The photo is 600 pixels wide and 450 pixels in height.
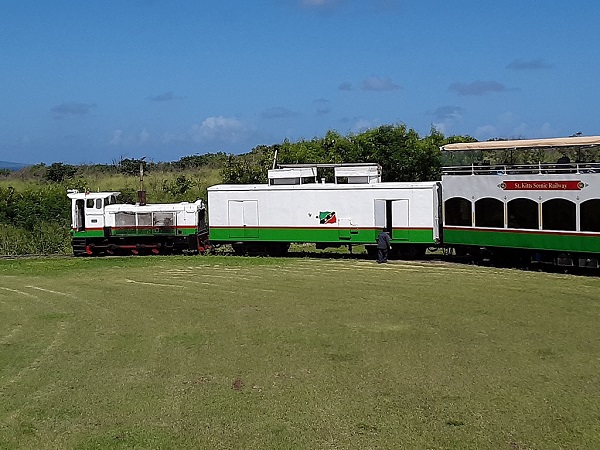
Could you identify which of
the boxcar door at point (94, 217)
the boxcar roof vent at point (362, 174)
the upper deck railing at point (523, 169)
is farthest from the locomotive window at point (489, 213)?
the boxcar door at point (94, 217)

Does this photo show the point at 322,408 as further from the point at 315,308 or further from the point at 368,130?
the point at 368,130

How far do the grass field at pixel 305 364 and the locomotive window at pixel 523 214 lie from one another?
212cm

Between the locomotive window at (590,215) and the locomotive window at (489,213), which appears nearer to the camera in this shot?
the locomotive window at (590,215)

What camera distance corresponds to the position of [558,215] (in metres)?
23.3

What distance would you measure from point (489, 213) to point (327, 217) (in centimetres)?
622

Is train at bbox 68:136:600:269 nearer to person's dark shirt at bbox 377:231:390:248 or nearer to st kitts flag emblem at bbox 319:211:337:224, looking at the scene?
st kitts flag emblem at bbox 319:211:337:224

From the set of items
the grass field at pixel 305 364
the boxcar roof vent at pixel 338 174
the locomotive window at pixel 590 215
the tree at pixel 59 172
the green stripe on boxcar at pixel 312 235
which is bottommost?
the grass field at pixel 305 364

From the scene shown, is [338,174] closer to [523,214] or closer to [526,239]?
[523,214]

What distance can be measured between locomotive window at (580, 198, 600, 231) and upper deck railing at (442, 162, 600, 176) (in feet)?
2.98

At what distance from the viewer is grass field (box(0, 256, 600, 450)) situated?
9.27m

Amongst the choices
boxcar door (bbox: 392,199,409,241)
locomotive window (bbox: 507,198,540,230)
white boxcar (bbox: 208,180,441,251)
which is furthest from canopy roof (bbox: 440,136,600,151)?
boxcar door (bbox: 392,199,409,241)

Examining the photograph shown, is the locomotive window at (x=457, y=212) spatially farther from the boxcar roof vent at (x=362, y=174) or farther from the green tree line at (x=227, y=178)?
the green tree line at (x=227, y=178)

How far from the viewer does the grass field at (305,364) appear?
9.27 meters

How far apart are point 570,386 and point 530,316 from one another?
5.62 meters
